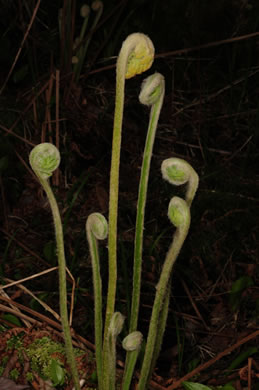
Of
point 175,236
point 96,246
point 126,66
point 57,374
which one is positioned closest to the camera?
point 126,66

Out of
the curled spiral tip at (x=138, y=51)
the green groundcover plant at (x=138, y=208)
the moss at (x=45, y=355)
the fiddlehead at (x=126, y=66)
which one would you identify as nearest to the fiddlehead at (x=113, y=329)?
the green groundcover plant at (x=138, y=208)

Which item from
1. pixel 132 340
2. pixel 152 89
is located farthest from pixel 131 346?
pixel 152 89

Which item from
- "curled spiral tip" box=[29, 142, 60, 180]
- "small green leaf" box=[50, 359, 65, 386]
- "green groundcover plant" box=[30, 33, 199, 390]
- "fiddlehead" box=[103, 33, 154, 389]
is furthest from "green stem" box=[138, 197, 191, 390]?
"small green leaf" box=[50, 359, 65, 386]

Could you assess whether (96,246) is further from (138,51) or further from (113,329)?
(138,51)

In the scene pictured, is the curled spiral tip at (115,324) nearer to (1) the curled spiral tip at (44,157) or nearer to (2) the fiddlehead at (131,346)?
(2) the fiddlehead at (131,346)

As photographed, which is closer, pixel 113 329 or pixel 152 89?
pixel 152 89

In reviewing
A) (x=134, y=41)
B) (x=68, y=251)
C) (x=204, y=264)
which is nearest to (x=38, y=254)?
(x=68, y=251)
